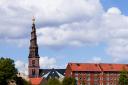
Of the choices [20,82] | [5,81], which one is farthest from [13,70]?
[20,82]

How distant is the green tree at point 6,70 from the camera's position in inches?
5950

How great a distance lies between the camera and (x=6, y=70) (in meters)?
154

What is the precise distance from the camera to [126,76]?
161 metres

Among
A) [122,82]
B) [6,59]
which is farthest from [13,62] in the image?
[122,82]

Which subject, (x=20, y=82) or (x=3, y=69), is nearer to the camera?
(x=3, y=69)

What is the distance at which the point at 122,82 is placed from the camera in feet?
526

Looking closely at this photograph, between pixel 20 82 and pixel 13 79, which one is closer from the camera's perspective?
pixel 13 79

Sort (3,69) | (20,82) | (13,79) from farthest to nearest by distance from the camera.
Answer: (20,82), (13,79), (3,69)

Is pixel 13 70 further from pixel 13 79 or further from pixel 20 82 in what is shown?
pixel 20 82

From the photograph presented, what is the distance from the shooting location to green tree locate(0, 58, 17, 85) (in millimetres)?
151125

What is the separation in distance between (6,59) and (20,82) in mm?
21439

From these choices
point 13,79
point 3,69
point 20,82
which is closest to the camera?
point 3,69

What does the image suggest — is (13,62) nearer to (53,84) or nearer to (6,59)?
(6,59)

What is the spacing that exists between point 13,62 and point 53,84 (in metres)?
27.5
